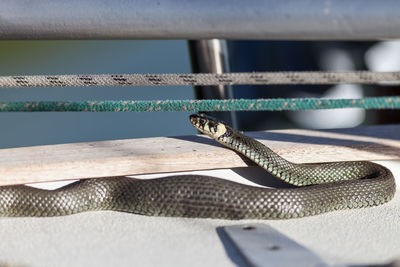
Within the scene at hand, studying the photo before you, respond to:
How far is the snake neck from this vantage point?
107 inches

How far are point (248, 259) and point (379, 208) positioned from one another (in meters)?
1.08

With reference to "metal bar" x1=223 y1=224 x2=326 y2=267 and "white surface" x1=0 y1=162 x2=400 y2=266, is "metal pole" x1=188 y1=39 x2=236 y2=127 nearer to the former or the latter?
"white surface" x1=0 y1=162 x2=400 y2=266

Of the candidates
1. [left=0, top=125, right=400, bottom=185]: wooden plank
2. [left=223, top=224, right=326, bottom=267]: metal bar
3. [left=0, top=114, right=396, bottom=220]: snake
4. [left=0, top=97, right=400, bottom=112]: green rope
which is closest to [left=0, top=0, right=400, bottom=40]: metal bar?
[left=0, top=97, right=400, bottom=112]: green rope

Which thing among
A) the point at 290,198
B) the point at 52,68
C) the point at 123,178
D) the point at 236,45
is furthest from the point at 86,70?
the point at 290,198

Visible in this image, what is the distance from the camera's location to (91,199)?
252 cm

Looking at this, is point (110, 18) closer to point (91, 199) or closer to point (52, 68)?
point (91, 199)

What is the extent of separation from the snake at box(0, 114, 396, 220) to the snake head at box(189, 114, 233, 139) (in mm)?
191

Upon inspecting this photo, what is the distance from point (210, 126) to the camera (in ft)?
10.1

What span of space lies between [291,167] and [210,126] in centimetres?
55

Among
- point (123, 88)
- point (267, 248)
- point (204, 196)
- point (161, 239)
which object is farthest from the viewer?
point (123, 88)

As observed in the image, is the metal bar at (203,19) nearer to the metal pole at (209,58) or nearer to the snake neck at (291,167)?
the snake neck at (291,167)

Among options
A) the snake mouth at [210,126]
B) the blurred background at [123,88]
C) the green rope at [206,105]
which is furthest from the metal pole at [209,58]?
the green rope at [206,105]

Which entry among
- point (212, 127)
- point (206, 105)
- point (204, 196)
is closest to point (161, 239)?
point (204, 196)

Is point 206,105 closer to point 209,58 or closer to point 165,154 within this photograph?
point 165,154
